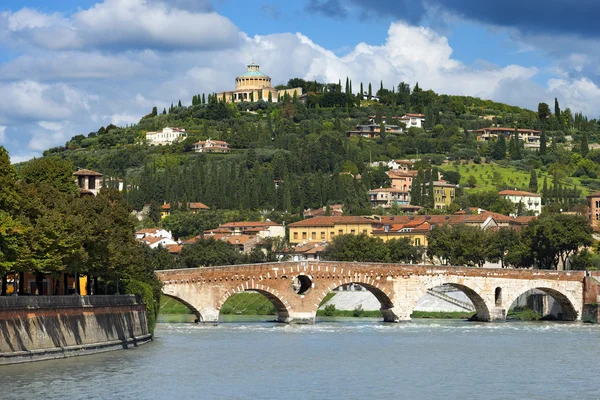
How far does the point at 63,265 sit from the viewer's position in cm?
4428

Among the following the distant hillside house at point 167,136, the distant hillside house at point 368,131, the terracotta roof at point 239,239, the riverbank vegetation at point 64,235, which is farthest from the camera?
the distant hillside house at point 167,136

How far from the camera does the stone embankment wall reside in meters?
39.1

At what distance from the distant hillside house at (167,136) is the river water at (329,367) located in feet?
429

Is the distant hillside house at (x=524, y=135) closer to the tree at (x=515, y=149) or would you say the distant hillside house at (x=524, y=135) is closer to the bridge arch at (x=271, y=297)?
the tree at (x=515, y=149)

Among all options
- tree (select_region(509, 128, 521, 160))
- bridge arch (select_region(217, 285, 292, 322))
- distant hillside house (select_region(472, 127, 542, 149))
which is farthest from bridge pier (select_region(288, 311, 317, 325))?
distant hillside house (select_region(472, 127, 542, 149))

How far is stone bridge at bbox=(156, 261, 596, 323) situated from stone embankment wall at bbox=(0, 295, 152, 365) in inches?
727

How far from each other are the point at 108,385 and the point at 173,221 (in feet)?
316

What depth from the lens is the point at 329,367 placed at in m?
46.8

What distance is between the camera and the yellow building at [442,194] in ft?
518

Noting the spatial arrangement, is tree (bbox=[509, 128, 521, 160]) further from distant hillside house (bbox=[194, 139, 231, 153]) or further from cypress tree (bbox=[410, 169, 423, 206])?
distant hillside house (bbox=[194, 139, 231, 153])

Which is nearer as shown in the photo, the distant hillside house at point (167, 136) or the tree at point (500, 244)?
the tree at point (500, 244)

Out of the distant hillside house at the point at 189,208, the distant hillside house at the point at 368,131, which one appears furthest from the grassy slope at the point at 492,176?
the distant hillside house at the point at 189,208

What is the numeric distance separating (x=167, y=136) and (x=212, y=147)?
16.2 meters

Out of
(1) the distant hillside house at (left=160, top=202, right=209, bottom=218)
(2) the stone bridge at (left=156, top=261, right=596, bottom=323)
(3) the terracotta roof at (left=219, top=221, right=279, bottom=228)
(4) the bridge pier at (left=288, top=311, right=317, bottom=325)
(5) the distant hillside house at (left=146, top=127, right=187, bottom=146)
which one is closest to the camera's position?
(2) the stone bridge at (left=156, top=261, right=596, bottom=323)
